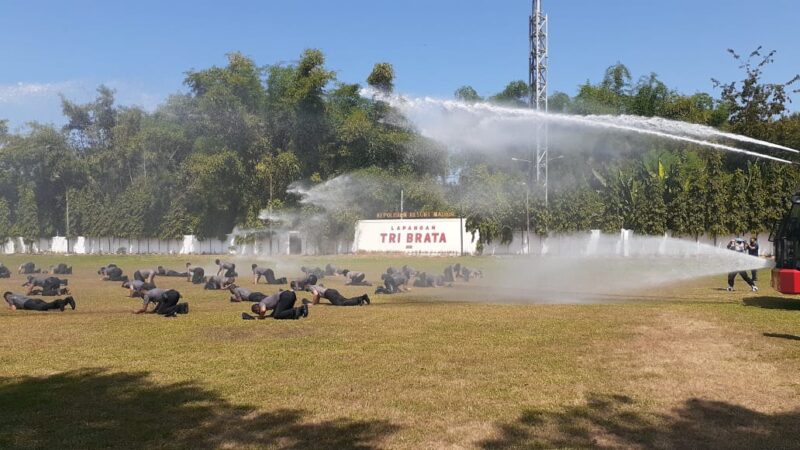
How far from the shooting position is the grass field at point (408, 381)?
7980mm

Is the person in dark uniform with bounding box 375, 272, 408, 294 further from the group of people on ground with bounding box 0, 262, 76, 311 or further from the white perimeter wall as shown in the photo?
the white perimeter wall

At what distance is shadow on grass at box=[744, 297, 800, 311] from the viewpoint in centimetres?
2016

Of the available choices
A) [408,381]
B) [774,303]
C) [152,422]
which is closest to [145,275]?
[408,381]

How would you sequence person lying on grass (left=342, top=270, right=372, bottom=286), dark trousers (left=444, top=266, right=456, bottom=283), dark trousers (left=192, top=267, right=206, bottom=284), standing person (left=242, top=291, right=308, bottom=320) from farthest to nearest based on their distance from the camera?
dark trousers (left=192, top=267, right=206, bottom=284) < dark trousers (left=444, top=266, right=456, bottom=283) < person lying on grass (left=342, top=270, right=372, bottom=286) < standing person (left=242, top=291, right=308, bottom=320)

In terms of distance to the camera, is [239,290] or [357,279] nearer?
[239,290]

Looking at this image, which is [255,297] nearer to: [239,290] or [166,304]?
[239,290]

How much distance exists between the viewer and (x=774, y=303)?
21250 millimetres

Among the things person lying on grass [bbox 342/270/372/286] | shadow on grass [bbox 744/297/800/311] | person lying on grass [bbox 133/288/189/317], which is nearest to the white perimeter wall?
person lying on grass [bbox 342/270/372/286]

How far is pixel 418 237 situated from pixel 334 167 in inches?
888

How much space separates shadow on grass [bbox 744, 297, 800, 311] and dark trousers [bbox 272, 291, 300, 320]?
48.2ft

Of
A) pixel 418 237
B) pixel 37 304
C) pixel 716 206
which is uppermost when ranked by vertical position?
pixel 716 206

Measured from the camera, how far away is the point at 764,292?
25.8 metres

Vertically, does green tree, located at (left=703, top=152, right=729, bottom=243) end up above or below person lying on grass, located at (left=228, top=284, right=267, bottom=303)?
above

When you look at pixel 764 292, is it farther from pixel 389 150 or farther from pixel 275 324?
pixel 389 150
